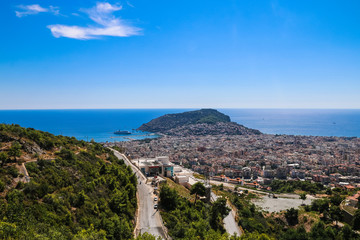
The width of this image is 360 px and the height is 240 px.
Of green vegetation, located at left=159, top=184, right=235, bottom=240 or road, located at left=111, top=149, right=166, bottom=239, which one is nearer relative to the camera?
road, located at left=111, top=149, right=166, bottom=239

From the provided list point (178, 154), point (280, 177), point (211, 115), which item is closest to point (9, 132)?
point (280, 177)

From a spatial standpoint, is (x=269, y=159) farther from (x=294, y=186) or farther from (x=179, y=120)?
(x=179, y=120)

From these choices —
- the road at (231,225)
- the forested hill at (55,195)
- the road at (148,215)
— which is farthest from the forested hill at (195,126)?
the forested hill at (55,195)

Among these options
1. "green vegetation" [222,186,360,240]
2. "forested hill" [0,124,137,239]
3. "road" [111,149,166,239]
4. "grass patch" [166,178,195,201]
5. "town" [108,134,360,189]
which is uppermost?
"forested hill" [0,124,137,239]

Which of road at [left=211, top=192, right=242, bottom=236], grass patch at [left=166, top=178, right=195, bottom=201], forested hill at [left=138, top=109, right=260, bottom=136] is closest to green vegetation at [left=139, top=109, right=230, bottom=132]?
forested hill at [left=138, top=109, right=260, bottom=136]

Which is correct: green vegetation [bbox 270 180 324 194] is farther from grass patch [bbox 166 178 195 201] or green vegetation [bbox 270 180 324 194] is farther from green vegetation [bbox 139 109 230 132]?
green vegetation [bbox 139 109 230 132]

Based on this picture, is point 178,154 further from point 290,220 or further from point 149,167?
point 290,220
